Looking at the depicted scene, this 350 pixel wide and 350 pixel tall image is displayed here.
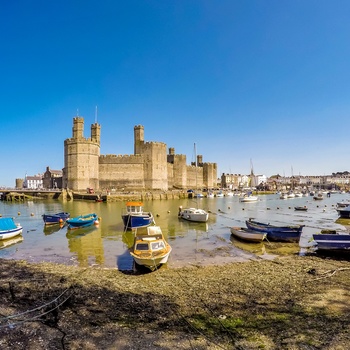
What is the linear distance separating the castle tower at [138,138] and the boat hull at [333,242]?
178ft

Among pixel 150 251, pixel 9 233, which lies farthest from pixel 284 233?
pixel 9 233

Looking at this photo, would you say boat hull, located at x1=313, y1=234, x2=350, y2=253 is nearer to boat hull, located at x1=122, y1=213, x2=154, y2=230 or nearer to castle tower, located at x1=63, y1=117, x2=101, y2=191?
boat hull, located at x1=122, y1=213, x2=154, y2=230

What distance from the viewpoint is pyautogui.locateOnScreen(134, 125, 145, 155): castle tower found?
65375 millimetres

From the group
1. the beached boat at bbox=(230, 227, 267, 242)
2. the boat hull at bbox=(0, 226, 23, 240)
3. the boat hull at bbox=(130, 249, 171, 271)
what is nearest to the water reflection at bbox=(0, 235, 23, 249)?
the boat hull at bbox=(0, 226, 23, 240)

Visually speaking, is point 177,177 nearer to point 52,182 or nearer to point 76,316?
point 52,182

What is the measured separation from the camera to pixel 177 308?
715 centimetres

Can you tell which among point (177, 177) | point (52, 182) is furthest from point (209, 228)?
point (52, 182)

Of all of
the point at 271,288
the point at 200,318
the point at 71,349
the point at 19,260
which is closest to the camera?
the point at 71,349

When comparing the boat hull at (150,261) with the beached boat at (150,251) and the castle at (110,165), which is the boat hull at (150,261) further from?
the castle at (110,165)

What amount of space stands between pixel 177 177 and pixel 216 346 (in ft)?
232

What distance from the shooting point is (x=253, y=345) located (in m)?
5.41

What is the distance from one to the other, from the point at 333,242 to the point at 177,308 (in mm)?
9134

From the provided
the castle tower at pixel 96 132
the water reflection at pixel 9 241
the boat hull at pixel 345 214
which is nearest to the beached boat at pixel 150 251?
the water reflection at pixel 9 241

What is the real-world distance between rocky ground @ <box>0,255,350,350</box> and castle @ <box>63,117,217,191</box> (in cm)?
4912
